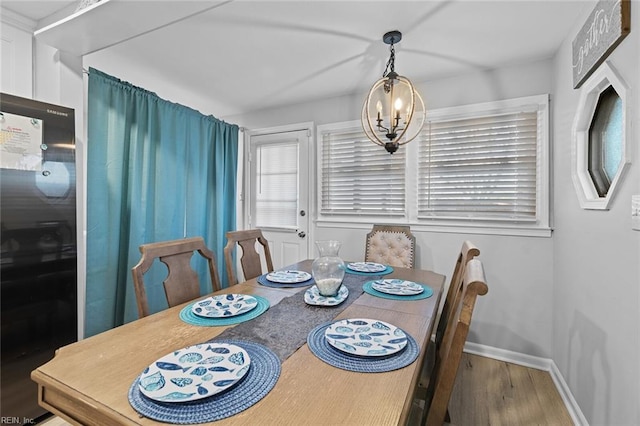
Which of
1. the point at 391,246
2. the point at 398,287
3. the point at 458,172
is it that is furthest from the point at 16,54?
the point at 458,172

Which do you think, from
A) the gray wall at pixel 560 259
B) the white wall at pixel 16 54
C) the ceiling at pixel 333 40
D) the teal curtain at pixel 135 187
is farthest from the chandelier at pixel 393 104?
the white wall at pixel 16 54

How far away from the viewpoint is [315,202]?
10.9 feet

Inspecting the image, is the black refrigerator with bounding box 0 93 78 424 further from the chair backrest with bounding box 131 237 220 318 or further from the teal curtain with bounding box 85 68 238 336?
the chair backrest with bounding box 131 237 220 318

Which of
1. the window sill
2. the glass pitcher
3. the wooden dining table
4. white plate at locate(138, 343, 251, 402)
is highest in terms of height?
the window sill

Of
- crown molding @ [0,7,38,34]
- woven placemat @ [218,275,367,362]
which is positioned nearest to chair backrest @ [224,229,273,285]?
woven placemat @ [218,275,367,362]

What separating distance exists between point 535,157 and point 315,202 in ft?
6.79

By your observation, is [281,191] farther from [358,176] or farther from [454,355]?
[454,355]

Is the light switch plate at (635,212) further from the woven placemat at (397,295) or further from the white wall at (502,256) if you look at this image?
the white wall at (502,256)

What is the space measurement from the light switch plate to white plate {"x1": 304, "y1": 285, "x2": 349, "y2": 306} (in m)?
1.27

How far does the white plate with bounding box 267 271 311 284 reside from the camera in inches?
70.1

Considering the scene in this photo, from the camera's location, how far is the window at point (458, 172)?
2387mm

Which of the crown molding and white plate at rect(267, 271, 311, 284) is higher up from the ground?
the crown molding

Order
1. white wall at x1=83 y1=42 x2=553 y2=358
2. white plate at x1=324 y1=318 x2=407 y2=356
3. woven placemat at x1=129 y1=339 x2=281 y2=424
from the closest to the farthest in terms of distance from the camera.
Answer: woven placemat at x1=129 y1=339 x2=281 y2=424
white plate at x1=324 y1=318 x2=407 y2=356
white wall at x1=83 y1=42 x2=553 y2=358

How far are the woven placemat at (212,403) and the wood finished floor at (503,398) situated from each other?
1581mm
